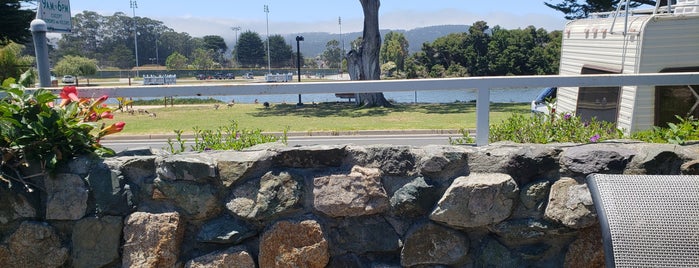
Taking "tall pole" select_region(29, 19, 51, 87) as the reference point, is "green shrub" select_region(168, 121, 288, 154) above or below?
below

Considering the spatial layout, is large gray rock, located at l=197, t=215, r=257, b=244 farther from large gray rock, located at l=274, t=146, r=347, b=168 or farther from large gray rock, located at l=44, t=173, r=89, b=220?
large gray rock, located at l=44, t=173, r=89, b=220

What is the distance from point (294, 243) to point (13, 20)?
22.9 m

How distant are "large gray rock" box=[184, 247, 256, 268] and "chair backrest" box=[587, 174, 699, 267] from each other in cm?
174

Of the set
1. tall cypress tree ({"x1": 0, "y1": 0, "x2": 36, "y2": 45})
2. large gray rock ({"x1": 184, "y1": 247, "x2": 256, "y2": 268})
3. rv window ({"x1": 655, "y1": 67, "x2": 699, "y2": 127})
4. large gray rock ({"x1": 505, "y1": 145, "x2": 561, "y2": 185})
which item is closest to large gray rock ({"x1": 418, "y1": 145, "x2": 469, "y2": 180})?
large gray rock ({"x1": 505, "y1": 145, "x2": 561, "y2": 185})

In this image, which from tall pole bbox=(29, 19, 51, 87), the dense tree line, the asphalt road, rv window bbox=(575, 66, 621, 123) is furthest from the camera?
the dense tree line

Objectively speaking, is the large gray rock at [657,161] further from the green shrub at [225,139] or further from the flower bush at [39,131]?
the flower bush at [39,131]

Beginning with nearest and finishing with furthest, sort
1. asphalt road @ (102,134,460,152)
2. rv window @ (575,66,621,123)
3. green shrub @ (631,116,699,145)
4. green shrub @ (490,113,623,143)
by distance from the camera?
green shrub @ (631,116,699,145)
green shrub @ (490,113,623,143)
asphalt road @ (102,134,460,152)
rv window @ (575,66,621,123)

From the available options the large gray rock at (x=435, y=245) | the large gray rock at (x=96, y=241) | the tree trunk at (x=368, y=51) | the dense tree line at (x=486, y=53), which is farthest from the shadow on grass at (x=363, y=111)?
the dense tree line at (x=486, y=53)

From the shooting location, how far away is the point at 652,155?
2.86 metres

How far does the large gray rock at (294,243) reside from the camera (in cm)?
295

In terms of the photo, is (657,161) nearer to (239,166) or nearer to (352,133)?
(352,133)

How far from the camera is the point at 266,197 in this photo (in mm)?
2918

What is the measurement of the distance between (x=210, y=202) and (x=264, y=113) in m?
1.12

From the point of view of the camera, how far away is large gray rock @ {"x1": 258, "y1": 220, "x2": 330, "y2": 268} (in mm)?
2945
